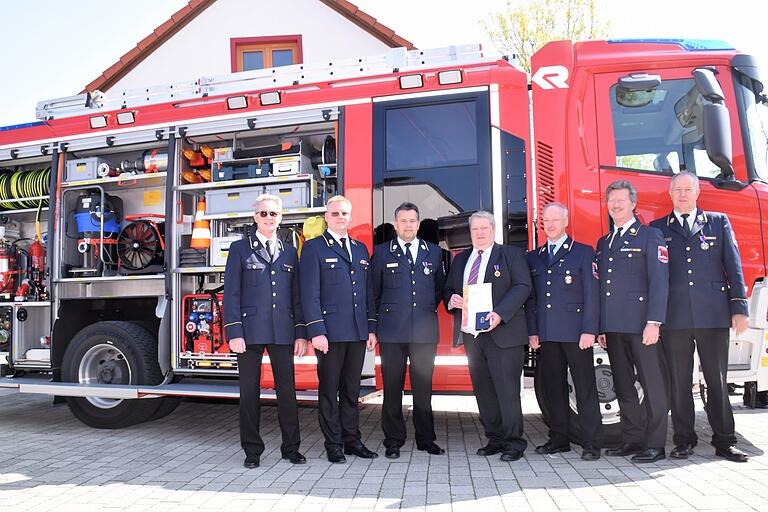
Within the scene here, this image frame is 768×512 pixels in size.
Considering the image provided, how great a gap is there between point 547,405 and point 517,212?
4.85 feet

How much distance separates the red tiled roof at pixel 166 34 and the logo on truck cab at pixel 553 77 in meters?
9.93

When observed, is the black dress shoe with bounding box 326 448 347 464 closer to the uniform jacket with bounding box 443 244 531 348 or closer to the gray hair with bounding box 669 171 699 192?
the uniform jacket with bounding box 443 244 531 348

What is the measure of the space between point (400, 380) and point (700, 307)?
2.16 meters

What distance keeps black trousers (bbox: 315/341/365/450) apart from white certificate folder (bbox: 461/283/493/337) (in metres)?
0.80

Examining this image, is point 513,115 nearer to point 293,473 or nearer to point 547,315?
point 547,315

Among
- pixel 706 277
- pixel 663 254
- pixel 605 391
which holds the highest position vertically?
pixel 663 254

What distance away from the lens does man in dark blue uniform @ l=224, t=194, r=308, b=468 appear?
4.61 metres

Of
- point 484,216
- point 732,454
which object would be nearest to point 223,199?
point 484,216

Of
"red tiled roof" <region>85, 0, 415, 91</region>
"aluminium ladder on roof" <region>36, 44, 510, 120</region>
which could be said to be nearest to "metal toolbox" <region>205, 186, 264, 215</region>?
"aluminium ladder on roof" <region>36, 44, 510, 120</region>

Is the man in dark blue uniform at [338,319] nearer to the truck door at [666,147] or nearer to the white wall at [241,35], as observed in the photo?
the truck door at [666,147]

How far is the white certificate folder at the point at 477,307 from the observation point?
15.0 ft

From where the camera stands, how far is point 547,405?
4.87 metres

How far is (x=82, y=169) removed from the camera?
6371mm

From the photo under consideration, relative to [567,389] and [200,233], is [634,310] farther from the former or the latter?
[200,233]
